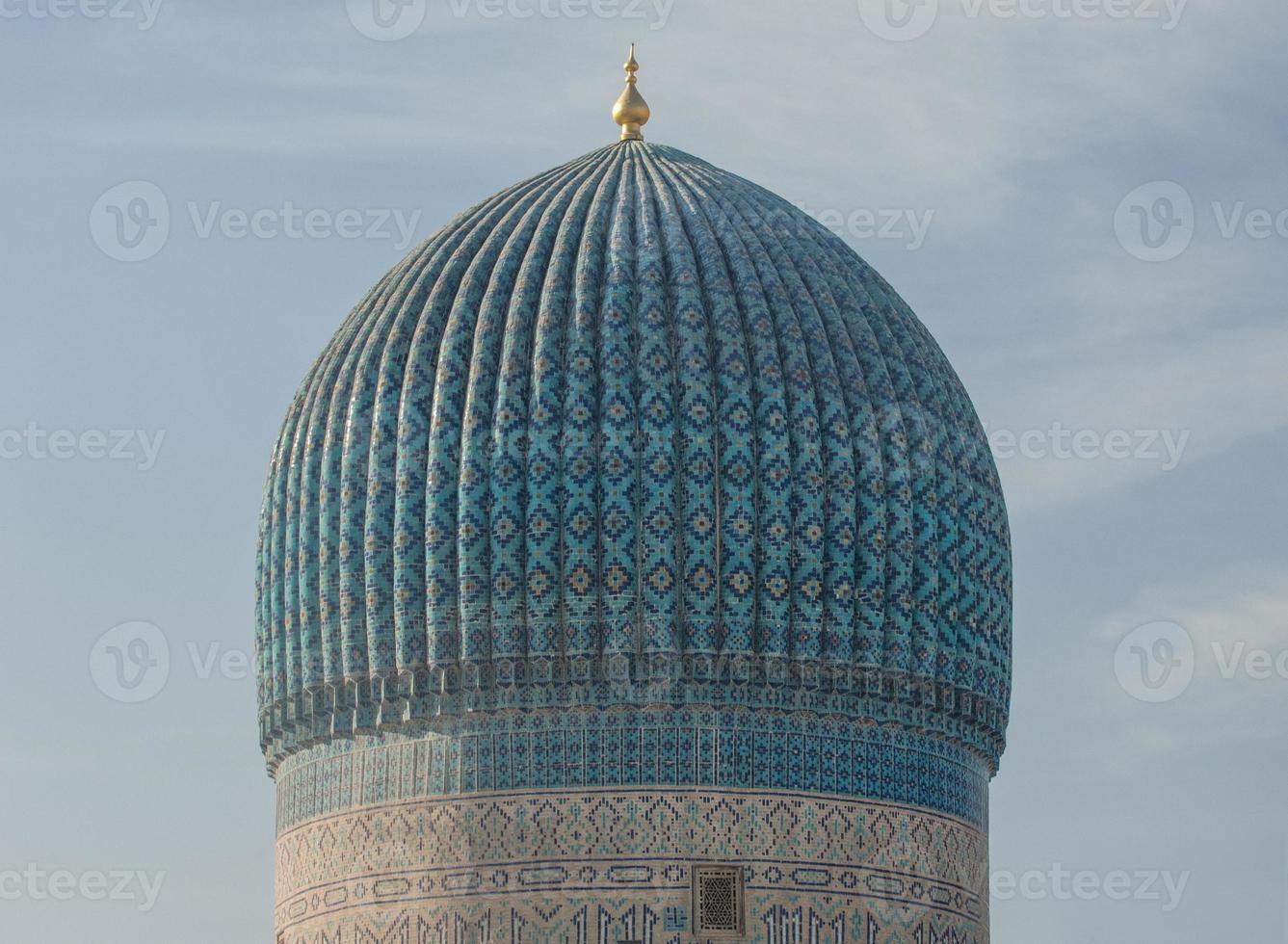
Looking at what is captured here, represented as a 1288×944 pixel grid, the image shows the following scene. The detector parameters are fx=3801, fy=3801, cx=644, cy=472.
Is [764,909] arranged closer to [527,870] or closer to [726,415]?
[527,870]

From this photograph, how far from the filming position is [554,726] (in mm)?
20016

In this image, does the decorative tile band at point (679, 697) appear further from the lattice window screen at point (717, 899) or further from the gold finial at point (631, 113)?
the gold finial at point (631, 113)

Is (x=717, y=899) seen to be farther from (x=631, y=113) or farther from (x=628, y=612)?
(x=631, y=113)

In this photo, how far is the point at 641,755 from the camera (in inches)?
787

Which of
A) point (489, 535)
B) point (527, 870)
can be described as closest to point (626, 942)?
point (527, 870)

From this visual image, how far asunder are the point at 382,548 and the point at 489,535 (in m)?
0.68

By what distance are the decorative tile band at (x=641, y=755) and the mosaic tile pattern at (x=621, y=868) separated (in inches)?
3.7

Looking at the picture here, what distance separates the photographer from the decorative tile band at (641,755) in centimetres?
1997

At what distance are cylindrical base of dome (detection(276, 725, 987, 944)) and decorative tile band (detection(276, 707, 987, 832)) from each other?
0.01 meters

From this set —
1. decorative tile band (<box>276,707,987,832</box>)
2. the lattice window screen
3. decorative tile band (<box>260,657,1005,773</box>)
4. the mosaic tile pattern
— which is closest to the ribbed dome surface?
decorative tile band (<box>260,657,1005,773</box>)

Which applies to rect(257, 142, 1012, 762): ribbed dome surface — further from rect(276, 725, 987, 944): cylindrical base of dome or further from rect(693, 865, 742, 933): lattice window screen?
rect(693, 865, 742, 933): lattice window screen

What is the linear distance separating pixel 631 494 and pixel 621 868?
1.96 m

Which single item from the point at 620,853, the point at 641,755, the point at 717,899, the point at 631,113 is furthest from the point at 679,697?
the point at 631,113

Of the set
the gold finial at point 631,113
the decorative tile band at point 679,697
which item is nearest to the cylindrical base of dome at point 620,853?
the decorative tile band at point 679,697
